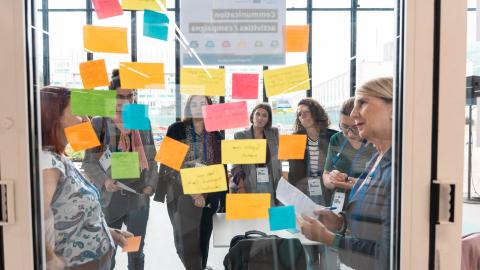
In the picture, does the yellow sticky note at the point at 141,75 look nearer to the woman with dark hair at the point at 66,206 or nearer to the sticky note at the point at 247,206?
the woman with dark hair at the point at 66,206

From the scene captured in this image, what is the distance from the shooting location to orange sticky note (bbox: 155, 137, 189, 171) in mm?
1091

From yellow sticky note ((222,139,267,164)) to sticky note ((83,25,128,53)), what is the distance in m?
0.39

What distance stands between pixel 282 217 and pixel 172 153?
0.38m

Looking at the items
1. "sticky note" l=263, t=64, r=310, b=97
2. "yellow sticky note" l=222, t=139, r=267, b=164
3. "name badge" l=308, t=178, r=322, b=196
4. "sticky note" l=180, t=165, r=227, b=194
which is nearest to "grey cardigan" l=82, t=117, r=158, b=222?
"sticky note" l=180, t=165, r=227, b=194

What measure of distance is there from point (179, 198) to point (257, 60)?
513mm

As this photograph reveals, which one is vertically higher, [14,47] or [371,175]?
[14,47]

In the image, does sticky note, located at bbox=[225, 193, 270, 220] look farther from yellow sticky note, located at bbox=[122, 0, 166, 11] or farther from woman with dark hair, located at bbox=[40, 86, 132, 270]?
yellow sticky note, located at bbox=[122, 0, 166, 11]

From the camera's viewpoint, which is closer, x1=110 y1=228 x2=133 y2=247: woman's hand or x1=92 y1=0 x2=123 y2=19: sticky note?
x1=92 y1=0 x2=123 y2=19: sticky note

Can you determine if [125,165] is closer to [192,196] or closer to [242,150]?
[192,196]

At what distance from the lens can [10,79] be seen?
0.86 m

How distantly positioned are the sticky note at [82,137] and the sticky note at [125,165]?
0.07 m

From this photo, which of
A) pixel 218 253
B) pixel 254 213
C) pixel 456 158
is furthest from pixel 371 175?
pixel 218 253

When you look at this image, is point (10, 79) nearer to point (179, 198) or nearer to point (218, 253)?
point (179, 198)

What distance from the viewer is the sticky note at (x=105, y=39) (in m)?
0.97
